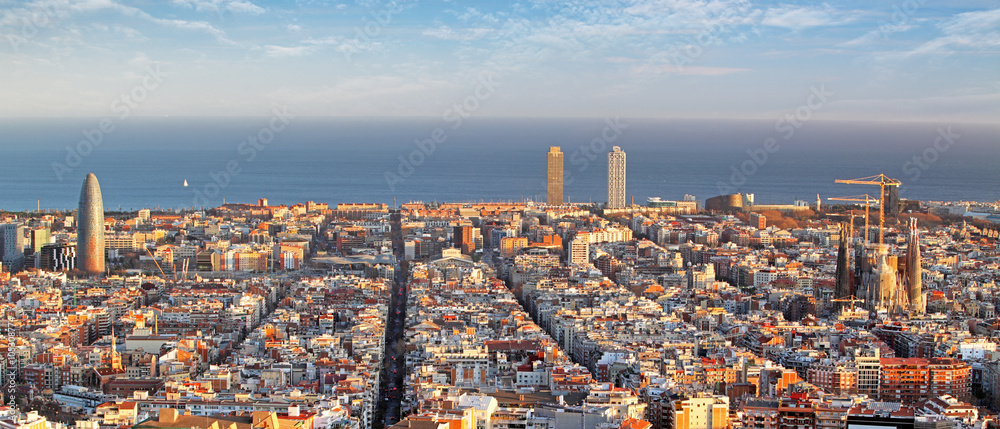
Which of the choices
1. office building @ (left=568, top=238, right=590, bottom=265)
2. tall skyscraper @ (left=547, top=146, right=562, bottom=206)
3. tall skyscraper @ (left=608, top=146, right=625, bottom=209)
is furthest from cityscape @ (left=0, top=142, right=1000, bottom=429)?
tall skyscraper @ (left=547, top=146, right=562, bottom=206)

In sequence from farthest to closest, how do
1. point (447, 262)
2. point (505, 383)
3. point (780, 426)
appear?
1. point (447, 262)
2. point (505, 383)
3. point (780, 426)

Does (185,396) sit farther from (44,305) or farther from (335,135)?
(335,135)

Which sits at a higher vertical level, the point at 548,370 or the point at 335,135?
the point at 335,135

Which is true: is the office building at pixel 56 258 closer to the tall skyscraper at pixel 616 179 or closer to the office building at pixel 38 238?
the office building at pixel 38 238

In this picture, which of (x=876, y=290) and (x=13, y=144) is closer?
(x=876, y=290)

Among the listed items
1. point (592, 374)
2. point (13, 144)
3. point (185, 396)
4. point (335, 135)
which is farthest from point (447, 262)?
point (335, 135)
